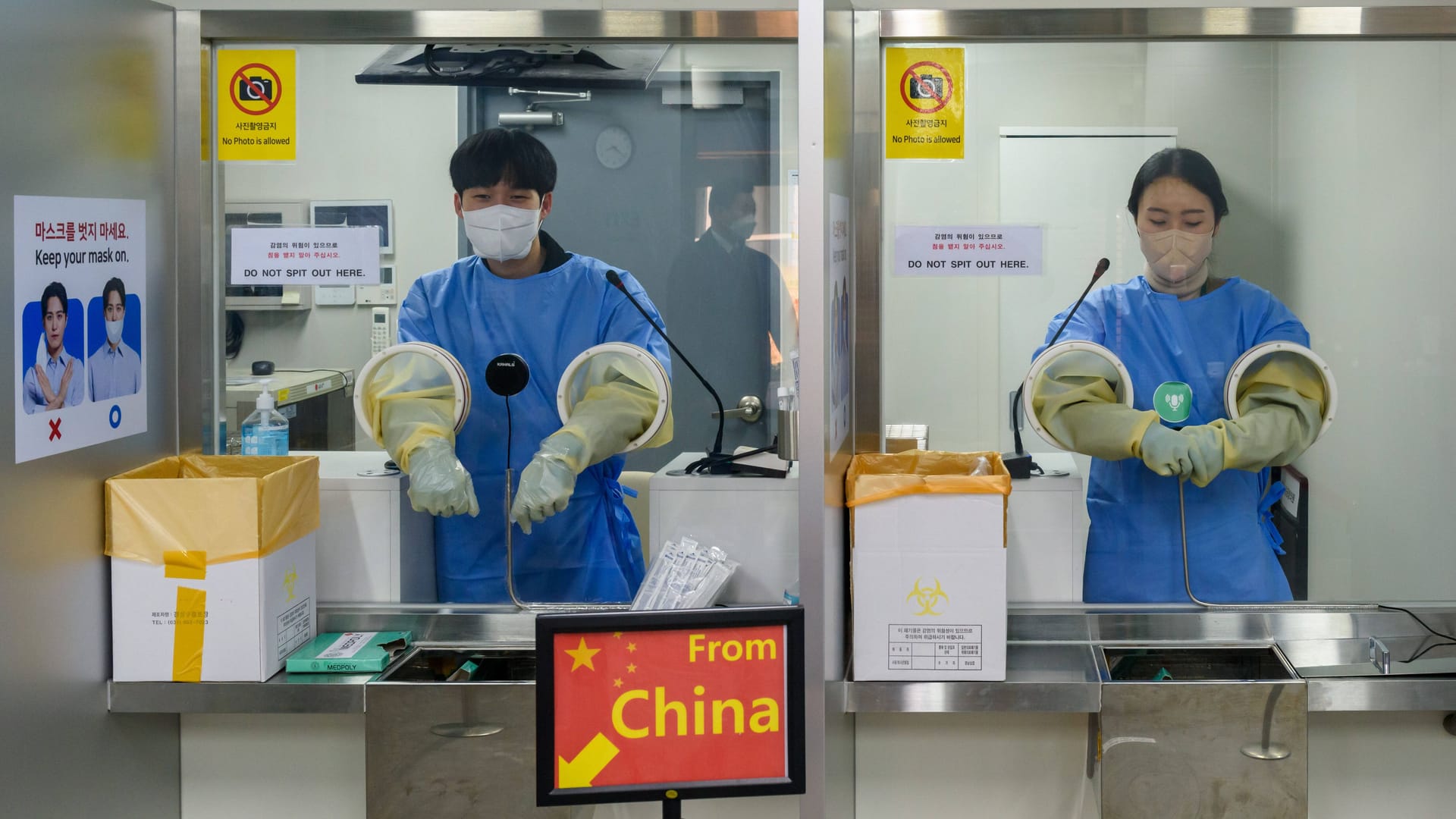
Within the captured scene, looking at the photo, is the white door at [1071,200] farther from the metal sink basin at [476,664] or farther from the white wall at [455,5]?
the metal sink basin at [476,664]

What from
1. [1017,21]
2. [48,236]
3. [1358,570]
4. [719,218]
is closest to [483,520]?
[719,218]

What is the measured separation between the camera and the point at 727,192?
238 cm

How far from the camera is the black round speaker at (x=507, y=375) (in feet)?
7.86

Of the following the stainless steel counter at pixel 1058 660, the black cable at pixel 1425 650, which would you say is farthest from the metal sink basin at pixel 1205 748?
the black cable at pixel 1425 650

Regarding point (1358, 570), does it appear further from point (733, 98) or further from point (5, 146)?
point (5, 146)

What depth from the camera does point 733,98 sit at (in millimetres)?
2367

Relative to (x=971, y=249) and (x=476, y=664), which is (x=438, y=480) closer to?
(x=476, y=664)

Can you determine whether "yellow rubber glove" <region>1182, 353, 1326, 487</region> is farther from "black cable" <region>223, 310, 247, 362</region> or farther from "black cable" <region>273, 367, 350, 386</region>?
"black cable" <region>223, 310, 247, 362</region>

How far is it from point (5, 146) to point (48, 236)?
158 mm

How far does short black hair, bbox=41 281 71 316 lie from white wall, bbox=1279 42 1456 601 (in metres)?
2.12

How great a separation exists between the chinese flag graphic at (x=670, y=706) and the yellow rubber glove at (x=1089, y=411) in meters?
1.10

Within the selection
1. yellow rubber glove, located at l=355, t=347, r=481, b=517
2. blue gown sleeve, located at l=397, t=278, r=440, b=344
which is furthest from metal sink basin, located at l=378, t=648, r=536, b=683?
blue gown sleeve, located at l=397, t=278, r=440, b=344

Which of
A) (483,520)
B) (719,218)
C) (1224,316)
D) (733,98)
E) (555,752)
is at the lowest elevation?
(555,752)

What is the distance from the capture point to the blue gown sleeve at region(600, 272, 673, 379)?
7.90 feet
